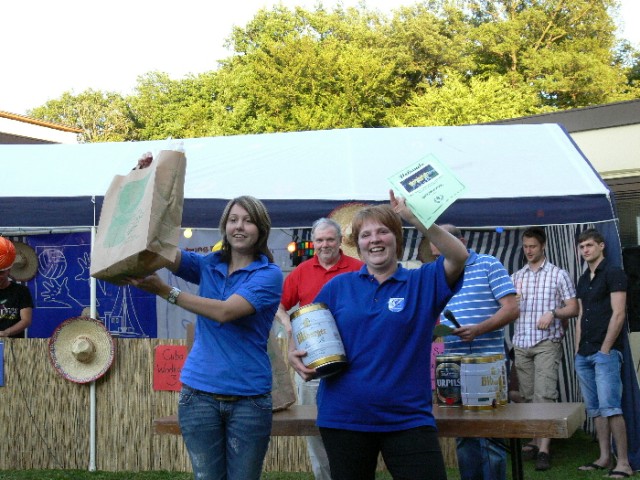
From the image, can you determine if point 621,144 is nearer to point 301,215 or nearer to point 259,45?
point 301,215

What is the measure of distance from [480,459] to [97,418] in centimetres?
334

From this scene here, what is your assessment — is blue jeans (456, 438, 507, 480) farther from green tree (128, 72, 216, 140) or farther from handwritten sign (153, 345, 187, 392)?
green tree (128, 72, 216, 140)

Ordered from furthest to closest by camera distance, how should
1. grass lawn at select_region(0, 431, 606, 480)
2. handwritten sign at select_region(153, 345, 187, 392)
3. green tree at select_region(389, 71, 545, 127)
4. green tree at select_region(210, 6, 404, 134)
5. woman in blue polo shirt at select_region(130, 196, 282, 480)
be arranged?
green tree at select_region(210, 6, 404, 134) → green tree at select_region(389, 71, 545, 127) → handwritten sign at select_region(153, 345, 187, 392) → grass lawn at select_region(0, 431, 606, 480) → woman in blue polo shirt at select_region(130, 196, 282, 480)

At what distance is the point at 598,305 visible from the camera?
232 inches

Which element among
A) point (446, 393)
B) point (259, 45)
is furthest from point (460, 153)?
point (259, 45)

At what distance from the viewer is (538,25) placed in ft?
102

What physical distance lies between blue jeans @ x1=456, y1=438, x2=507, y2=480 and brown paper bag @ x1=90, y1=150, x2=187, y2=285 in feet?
6.93

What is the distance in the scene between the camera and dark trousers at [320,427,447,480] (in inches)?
104

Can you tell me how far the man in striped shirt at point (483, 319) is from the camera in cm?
412

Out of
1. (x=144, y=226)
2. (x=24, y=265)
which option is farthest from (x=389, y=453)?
(x=24, y=265)

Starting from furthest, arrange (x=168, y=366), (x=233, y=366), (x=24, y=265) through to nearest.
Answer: (x=24, y=265), (x=168, y=366), (x=233, y=366)

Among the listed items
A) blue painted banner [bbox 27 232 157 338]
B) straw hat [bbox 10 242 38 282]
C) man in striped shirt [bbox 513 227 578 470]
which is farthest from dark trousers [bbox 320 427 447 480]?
straw hat [bbox 10 242 38 282]

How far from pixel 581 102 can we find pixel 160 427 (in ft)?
88.4

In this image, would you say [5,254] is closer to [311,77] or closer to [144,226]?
[144,226]
